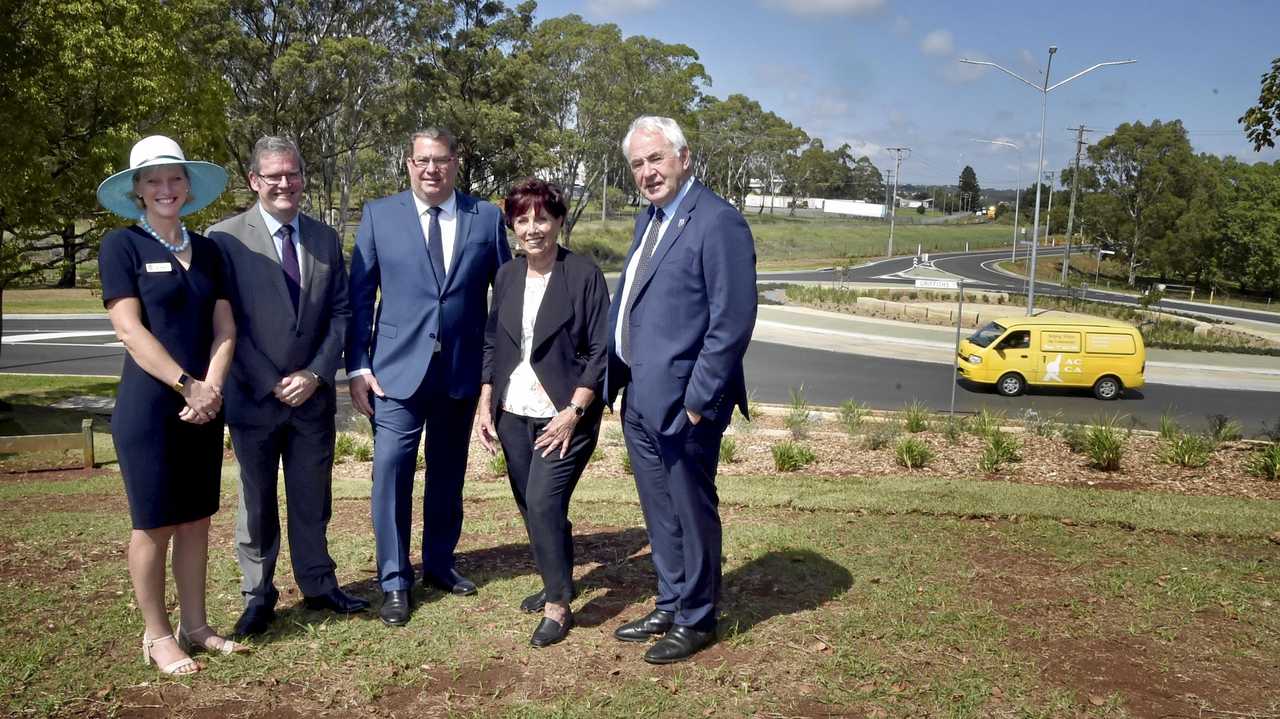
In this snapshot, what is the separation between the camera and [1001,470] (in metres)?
9.22

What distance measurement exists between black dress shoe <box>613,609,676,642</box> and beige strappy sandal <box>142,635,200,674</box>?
5.47 feet

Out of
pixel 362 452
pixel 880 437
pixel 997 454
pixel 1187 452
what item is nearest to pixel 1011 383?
pixel 880 437

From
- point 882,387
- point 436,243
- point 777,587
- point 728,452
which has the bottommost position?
point 882,387

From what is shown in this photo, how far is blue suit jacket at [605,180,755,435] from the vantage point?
3852mm

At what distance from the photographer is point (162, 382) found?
3.57 m

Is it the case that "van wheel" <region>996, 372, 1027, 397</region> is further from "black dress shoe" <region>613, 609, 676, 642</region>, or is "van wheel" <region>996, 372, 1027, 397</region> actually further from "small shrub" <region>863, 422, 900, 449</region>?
"black dress shoe" <region>613, 609, 676, 642</region>

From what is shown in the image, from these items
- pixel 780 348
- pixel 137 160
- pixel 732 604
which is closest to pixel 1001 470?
pixel 732 604

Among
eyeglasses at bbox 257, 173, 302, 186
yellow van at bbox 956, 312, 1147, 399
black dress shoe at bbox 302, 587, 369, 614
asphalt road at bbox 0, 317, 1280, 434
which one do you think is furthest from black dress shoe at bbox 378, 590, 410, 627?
yellow van at bbox 956, 312, 1147, 399

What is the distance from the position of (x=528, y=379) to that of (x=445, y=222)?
2.83 feet

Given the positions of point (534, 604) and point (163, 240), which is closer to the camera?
point (163, 240)

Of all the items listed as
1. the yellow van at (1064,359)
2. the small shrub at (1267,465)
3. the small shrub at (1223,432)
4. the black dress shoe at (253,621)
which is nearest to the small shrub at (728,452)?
the small shrub at (1267,465)

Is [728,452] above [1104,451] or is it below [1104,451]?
below

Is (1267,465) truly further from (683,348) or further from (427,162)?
(427,162)

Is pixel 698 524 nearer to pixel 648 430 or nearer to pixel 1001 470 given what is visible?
pixel 648 430
